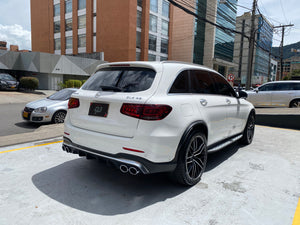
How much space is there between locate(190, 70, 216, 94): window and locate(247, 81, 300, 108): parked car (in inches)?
390

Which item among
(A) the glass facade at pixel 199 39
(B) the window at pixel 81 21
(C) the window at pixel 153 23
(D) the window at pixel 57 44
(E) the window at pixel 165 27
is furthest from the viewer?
(A) the glass facade at pixel 199 39

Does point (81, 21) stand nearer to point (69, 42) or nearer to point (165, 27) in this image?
point (69, 42)

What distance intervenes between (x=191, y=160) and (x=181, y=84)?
1105 mm

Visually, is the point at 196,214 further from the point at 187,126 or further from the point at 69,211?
the point at 69,211

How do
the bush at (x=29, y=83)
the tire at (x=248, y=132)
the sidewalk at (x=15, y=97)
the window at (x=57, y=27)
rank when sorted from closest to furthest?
the tire at (x=248, y=132) < the sidewalk at (x=15, y=97) < the bush at (x=29, y=83) < the window at (x=57, y=27)

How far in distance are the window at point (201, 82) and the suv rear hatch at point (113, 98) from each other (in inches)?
32.5

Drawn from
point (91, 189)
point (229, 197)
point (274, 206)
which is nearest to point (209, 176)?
point (229, 197)

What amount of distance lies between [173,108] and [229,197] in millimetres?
1423

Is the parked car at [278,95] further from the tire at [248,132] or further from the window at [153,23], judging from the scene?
the window at [153,23]

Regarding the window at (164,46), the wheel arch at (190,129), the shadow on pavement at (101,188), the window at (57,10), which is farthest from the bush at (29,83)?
the window at (57,10)

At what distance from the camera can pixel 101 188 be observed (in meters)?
3.26

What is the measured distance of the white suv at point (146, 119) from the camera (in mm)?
2771

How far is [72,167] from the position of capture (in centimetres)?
401

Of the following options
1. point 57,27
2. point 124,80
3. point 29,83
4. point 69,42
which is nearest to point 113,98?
point 124,80
